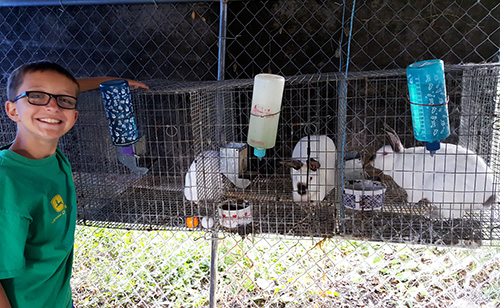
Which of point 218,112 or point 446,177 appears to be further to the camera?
point 218,112

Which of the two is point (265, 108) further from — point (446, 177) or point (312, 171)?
point (446, 177)

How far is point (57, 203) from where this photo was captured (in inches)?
54.2

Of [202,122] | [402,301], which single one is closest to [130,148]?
[202,122]

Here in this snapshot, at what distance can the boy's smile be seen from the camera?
129 centimetres

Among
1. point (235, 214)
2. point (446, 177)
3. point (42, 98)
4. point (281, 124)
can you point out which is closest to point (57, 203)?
point (42, 98)

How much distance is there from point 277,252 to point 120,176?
1.37 meters

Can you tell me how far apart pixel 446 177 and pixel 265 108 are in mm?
977

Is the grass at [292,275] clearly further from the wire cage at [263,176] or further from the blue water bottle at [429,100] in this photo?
the blue water bottle at [429,100]

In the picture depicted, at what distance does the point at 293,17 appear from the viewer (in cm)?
241

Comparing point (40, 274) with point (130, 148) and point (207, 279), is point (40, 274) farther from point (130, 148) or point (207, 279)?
point (207, 279)

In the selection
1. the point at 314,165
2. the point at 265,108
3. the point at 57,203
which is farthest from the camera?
the point at 314,165

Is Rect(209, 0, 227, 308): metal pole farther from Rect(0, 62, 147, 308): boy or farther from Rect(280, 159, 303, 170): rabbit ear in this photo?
Rect(0, 62, 147, 308): boy

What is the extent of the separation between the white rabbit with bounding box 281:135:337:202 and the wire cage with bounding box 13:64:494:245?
0.12 ft

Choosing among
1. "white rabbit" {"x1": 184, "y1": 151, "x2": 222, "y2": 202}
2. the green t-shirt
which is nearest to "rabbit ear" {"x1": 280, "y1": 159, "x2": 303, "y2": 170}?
"white rabbit" {"x1": 184, "y1": 151, "x2": 222, "y2": 202}
